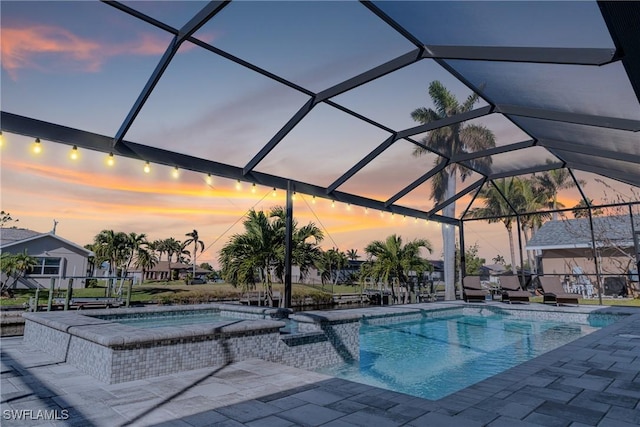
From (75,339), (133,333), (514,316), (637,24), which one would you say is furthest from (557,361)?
(514,316)

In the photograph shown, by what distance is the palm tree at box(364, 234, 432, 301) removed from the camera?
14297mm

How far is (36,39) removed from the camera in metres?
5.81

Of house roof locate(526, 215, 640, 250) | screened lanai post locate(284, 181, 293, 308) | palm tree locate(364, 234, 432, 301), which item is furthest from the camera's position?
house roof locate(526, 215, 640, 250)

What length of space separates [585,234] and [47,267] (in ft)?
105

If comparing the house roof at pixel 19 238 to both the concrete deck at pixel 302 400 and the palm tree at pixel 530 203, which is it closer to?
the concrete deck at pixel 302 400

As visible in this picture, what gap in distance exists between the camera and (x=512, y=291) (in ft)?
42.2

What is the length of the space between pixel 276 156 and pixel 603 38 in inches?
236

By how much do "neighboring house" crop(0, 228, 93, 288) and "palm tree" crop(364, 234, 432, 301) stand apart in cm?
1727

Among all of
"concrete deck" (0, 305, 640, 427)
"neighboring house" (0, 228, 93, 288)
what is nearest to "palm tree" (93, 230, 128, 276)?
"neighboring house" (0, 228, 93, 288)

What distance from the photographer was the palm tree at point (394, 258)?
14297 mm

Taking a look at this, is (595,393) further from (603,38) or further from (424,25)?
(424,25)

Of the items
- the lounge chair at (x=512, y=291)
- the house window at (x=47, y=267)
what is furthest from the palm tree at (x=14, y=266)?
the lounge chair at (x=512, y=291)

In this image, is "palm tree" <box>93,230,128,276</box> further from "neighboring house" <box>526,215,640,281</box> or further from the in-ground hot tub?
"neighboring house" <box>526,215,640,281</box>

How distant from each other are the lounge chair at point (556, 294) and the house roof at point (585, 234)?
31.8 feet
